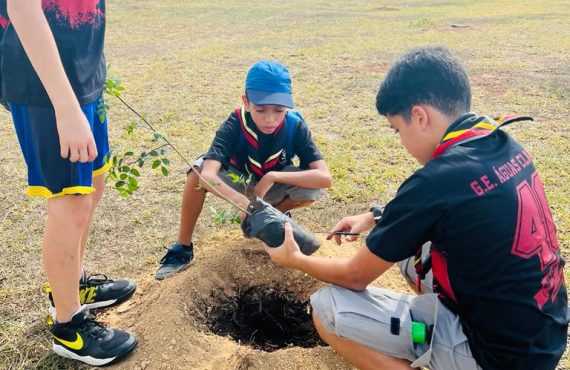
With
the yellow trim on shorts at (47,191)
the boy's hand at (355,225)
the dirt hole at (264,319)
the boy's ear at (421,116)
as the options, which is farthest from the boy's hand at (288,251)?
the yellow trim on shorts at (47,191)

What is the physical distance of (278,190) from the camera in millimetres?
3600

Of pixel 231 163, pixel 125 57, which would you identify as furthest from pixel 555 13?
pixel 231 163

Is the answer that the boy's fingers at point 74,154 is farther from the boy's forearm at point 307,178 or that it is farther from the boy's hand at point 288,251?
the boy's forearm at point 307,178

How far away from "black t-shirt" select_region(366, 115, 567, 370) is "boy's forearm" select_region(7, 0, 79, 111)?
1.29 metres

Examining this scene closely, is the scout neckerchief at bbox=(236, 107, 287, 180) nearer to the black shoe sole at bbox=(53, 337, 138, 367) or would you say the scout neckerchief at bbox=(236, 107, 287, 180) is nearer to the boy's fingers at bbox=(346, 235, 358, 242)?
the boy's fingers at bbox=(346, 235, 358, 242)

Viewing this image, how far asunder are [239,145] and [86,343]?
4.75ft

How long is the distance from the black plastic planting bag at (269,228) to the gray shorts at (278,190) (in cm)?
62

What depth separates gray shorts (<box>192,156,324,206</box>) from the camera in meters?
3.45

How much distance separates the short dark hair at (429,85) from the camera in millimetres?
2107

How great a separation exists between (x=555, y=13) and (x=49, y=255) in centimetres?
1772

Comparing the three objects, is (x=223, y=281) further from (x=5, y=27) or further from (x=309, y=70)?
Result: (x=309, y=70)

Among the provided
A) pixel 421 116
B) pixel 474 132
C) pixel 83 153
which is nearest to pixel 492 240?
pixel 474 132

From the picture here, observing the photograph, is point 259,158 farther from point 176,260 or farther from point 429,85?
point 429,85

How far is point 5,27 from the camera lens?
221cm
